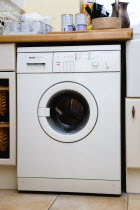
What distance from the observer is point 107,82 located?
6.06 ft

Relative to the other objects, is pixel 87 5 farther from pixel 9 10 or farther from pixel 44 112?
pixel 44 112

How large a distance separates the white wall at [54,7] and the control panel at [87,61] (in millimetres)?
775

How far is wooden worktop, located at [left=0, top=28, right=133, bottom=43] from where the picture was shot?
72.8 inches

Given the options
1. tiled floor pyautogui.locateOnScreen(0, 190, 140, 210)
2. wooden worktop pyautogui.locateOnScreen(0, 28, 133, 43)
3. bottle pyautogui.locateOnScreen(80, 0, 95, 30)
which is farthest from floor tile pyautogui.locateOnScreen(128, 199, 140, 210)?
bottle pyautogui.locateOnScreen(80, 0, 95, 30)

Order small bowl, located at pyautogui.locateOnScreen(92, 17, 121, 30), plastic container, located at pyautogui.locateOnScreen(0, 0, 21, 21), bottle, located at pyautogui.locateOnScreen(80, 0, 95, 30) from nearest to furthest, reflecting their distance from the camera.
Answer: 1. small bowl, located at pyautogui.locateOnScreen(92, 17, 121, 30)
2. plastic container, located at pyautogui.locateOnScreen(0, 0, 21, 21)
3. bottle, located at pyautogui.locateOnScreen(80, 0, 95, 30)

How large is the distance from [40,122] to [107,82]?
17.4 inches

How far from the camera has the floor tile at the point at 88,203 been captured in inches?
66.8

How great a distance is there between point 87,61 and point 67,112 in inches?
13.0

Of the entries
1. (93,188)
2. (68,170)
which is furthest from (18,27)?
(93,188)

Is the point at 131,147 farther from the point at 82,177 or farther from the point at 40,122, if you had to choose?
the point at 40,122

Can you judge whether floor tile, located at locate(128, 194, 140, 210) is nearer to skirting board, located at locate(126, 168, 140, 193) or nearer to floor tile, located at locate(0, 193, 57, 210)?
skirting board, located at locate(126, 168, 140, 193)

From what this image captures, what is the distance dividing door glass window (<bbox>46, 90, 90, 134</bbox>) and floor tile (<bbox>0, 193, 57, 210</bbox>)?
1.27 feet

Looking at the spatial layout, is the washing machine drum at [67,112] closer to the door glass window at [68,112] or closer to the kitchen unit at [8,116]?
the door glass window at [68,112]

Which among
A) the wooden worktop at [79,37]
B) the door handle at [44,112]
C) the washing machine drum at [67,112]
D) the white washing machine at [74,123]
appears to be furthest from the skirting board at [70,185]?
the wooden worktop at [79,37]
